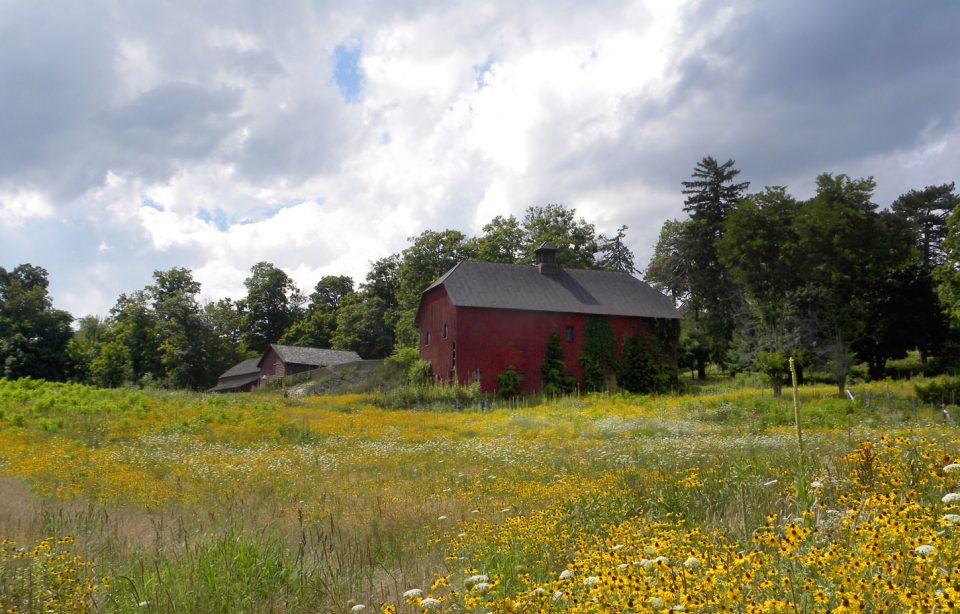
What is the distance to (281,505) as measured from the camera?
8391 millimetres

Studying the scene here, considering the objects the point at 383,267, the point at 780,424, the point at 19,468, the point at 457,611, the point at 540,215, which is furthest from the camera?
the point at 383,267

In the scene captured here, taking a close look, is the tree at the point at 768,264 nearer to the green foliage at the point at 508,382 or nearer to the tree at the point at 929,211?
the green foliage at the point at 508,382

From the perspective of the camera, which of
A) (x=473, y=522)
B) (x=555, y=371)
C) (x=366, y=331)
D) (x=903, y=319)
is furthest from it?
(x=366, y=331)

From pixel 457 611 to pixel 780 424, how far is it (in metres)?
17.8

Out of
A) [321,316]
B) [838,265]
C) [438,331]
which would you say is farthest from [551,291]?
[321,316]

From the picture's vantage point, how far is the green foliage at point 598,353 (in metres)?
36.2

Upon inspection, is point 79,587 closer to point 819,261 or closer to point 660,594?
point 660,594

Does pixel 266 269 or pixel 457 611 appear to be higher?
pixel 266 269

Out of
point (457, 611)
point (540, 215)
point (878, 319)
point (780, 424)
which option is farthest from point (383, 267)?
point (457, 611)

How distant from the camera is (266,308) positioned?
83688mm

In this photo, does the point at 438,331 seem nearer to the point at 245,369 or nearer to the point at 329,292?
the point at 245,369

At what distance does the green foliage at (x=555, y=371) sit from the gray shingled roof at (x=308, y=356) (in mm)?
26854

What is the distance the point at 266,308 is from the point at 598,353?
5891 cm

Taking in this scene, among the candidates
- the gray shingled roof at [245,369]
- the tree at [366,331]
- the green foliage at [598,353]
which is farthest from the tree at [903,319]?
the gray shingled roof at [245,369]
